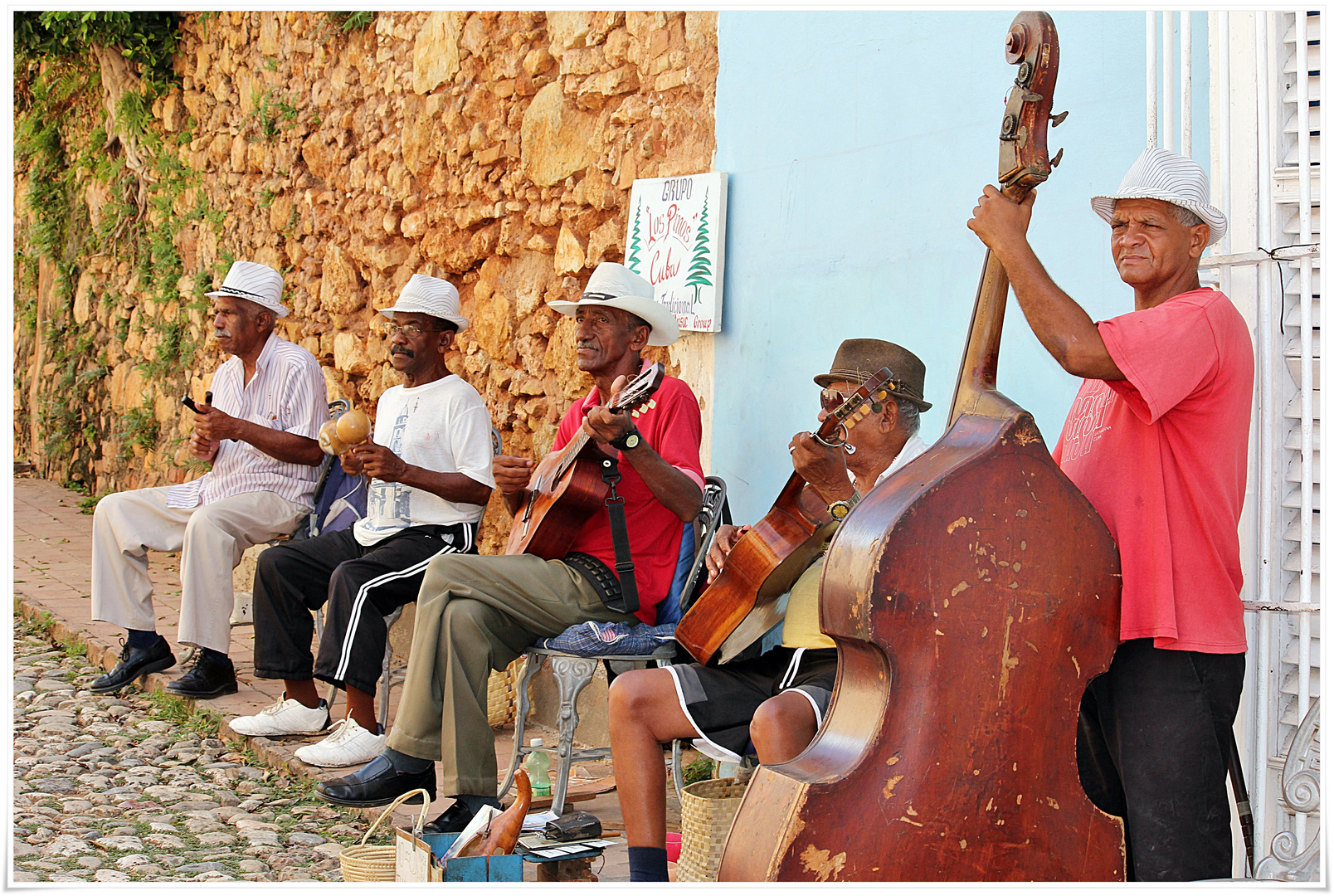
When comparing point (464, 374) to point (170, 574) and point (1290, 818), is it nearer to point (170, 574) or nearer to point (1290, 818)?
point (170, 574)

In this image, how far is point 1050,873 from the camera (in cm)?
191

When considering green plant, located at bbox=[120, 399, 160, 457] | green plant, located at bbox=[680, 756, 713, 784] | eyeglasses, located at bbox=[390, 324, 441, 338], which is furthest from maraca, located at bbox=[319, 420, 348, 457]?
green plant, located at bbox=[120, 399, 160, 457]

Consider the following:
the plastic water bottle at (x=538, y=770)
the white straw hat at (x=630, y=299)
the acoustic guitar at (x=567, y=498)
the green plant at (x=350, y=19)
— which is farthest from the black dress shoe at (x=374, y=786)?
the green plant at (x=350, y=19)

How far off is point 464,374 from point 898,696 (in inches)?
165

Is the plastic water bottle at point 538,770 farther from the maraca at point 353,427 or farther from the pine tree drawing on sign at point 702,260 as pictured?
the pine tree drawing on sign at point 702,260

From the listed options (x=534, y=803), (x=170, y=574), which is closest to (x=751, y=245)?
(x=534, y=803)

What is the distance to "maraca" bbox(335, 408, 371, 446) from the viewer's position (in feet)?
13.8

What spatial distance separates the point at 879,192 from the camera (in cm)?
360

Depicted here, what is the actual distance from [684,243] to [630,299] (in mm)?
665

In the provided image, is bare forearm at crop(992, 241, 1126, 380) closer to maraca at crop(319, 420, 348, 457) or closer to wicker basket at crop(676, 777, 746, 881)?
wicker basket at crop(676, 777, 746, 881)

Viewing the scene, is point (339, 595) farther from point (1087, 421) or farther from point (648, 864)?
point (1087, 421)

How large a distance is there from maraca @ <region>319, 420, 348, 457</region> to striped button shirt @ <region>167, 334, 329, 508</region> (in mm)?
349

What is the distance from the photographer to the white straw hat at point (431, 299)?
434 cm

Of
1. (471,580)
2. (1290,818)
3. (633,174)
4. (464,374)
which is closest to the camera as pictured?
(1290,818)
